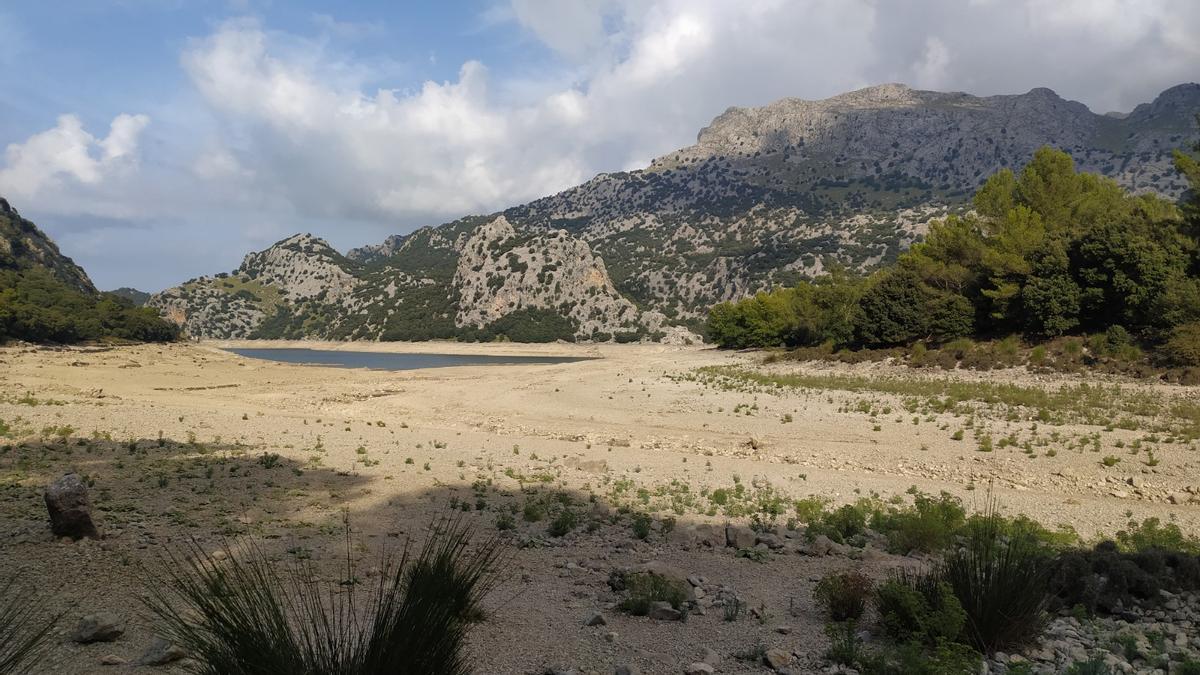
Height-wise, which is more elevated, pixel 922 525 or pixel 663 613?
pixel 663 613

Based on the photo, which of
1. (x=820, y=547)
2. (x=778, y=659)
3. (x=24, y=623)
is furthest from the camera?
(x=820, y=547)

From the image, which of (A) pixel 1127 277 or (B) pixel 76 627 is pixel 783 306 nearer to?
(A) pixel 1127 277

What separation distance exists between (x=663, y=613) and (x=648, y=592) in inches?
17.5

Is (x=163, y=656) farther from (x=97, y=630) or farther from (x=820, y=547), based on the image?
(x=820, y=547)

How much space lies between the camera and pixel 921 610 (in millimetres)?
5898

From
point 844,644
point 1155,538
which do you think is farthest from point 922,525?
point 844,644

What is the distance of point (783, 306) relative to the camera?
233 ft

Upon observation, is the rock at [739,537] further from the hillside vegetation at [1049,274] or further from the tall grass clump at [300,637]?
the hillside vegetation at [1049,274]

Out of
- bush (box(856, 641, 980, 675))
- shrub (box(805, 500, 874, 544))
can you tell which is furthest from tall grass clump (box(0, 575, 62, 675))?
shrub (box(805, 500, 874, 544))

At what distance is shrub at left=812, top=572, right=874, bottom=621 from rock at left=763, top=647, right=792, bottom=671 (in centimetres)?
119

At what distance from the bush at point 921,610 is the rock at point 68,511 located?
9.52 meters

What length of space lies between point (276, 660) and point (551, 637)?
11.3 ft

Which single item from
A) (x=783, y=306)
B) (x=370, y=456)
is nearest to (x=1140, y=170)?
(x=783, y=306)

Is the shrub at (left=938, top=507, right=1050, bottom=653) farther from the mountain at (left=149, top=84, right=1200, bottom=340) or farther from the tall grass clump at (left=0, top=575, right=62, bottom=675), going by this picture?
the mountain at (left=149, top=84, right=1200, bottom=340)
